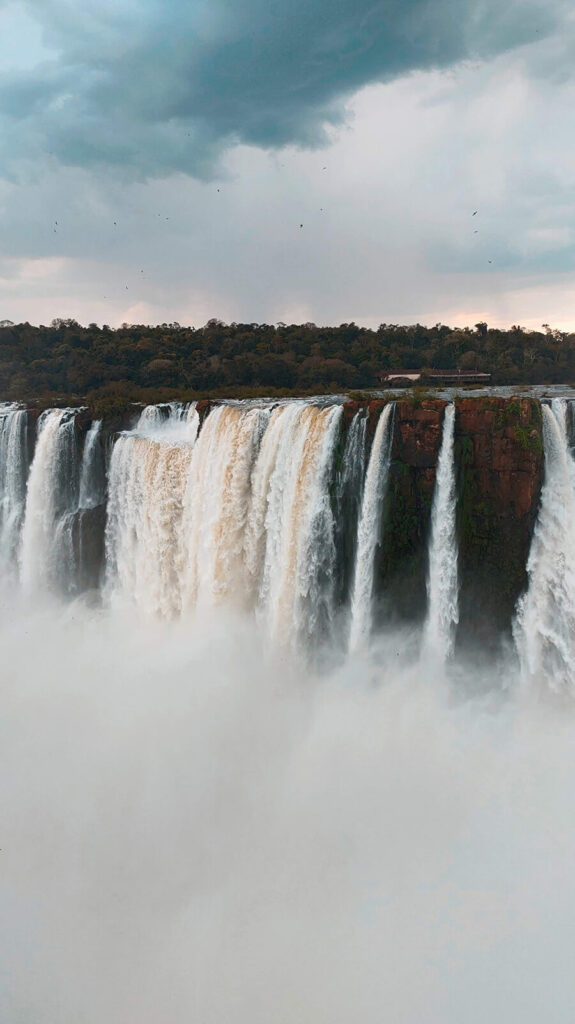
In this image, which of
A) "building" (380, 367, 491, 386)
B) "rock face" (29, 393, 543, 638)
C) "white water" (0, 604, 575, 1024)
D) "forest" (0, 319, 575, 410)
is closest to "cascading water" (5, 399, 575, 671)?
"rock face" (29, 393, 543, 638)

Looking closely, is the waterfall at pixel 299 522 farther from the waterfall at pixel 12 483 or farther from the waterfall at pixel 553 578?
the waterfall at pixel 12 483

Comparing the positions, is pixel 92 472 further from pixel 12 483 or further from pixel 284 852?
pixel 284 852

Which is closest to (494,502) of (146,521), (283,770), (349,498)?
(349,498)

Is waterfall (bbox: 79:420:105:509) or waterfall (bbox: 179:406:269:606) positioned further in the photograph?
waterfall (bbox: 79:420:105:509)

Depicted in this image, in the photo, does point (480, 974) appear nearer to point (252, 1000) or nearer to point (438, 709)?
point (252, 1000)

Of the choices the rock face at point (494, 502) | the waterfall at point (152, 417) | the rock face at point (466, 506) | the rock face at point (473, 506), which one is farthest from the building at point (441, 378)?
the rock face at point (494, 502)

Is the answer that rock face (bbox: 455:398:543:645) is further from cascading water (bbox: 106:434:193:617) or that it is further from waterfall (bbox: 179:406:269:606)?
cascading water (bbox: 106:434:193:617)
